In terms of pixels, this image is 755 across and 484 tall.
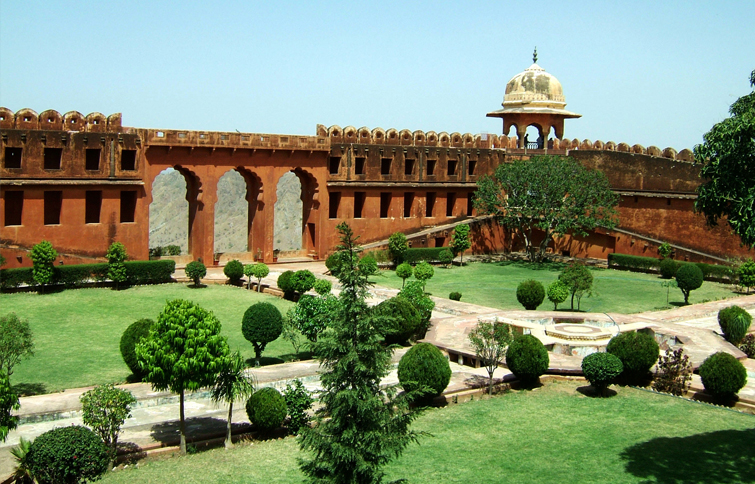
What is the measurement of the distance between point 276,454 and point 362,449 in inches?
169

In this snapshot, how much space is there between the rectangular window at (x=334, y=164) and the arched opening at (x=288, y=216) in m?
43.8

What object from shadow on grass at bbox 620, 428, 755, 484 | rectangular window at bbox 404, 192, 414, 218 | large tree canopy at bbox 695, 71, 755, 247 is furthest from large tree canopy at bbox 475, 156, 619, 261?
shadow on grass at bbox 620, 428, 755, 484

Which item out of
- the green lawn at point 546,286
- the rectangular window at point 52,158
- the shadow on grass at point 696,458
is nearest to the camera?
the shadow on grass at point 696,458

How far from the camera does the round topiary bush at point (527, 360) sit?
1891cm

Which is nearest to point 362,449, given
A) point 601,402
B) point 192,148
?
point 601,402

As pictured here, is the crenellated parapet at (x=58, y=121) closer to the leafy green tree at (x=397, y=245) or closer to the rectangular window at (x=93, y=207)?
the rectangular window at (x=93, y=207)

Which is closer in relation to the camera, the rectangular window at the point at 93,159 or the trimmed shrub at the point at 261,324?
the trimmed shrub at the point at 261,324

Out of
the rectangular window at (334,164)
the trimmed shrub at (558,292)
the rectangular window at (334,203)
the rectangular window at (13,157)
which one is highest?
the rectangular window at (334,164)

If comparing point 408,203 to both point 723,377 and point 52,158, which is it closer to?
point 52,158

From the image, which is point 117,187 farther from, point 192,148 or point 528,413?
point 528,413

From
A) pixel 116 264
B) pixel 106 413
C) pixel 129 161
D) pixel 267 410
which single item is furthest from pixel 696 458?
pixel 129 161

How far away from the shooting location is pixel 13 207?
31250 millimetres

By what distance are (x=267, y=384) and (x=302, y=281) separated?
30.5ft

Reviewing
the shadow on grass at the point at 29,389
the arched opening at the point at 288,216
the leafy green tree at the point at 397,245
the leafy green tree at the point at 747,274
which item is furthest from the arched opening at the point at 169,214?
the shadow on grass at the point at 29,389
